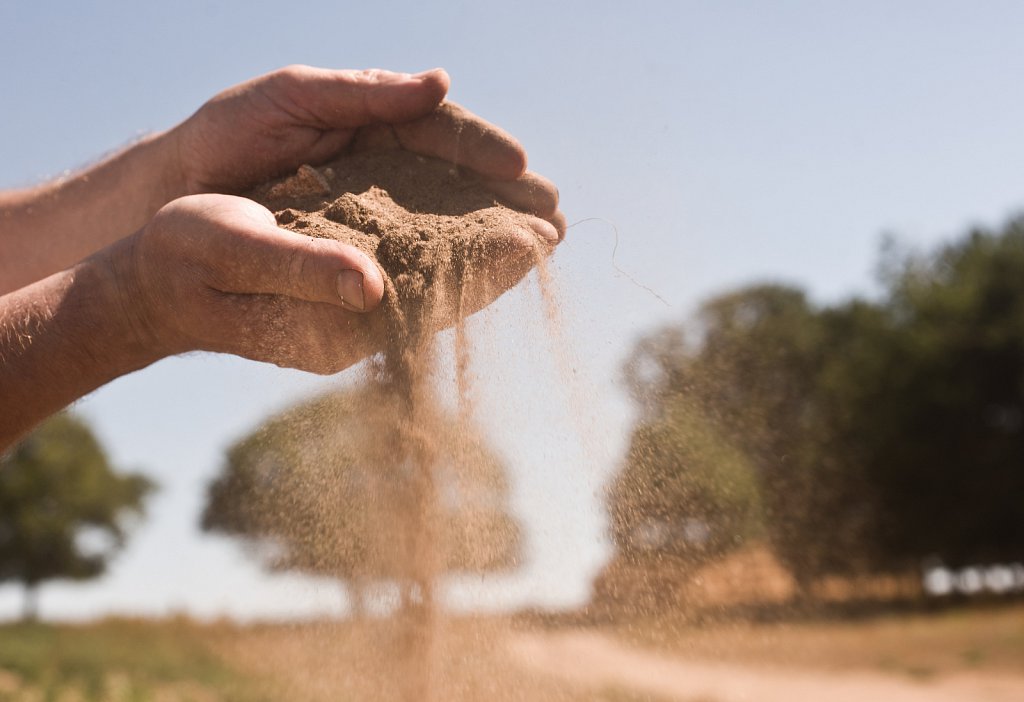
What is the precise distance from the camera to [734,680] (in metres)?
11.4

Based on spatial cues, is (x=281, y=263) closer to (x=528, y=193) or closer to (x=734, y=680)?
(x=528, y=193)

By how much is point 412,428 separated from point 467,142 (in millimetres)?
998

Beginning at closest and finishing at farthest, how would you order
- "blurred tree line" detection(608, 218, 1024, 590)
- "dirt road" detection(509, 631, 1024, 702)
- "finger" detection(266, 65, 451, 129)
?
"finger" detection(266, 65, 451, 129)
"dirt road" detection(509, 631, 1024, 702)
"blurred tree line" detection(608, 218, 1024, 590)

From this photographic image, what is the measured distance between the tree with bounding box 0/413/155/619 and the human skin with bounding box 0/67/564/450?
2600 centimetres

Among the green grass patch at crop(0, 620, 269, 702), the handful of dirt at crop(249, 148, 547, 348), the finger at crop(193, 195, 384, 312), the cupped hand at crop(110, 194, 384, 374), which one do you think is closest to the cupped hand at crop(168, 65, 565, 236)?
the handful of dirt at crop(249, 148, 547, 348)

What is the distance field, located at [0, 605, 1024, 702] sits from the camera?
322 cm

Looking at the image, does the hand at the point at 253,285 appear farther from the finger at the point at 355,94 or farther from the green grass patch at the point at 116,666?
the green grass patch at the point at 116,666

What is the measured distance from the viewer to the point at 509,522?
3.22 meters

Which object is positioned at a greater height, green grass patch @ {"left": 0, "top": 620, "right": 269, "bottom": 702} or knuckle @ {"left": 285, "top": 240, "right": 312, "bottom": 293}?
knuckle @ {"left": 285, "top": 240, "right": 312, "bottom": 293}

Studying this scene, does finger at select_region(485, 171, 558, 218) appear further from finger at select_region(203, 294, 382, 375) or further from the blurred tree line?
the blurred tree line

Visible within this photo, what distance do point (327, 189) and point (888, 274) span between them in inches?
838

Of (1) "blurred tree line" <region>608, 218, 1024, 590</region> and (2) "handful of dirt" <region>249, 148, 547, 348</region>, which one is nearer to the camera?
(2) "handful of dirt" <region>249, 148, 547, 348</region>

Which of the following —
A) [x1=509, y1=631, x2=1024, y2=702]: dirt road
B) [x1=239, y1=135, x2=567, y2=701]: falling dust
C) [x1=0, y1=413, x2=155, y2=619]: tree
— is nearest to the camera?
[x1=239, y1=135, x2=567, y2=701]: falling dust

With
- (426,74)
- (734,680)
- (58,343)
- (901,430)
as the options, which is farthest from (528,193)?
(901,430)
